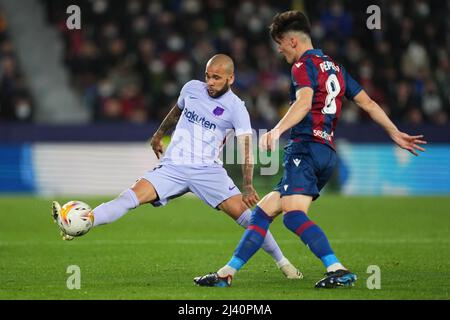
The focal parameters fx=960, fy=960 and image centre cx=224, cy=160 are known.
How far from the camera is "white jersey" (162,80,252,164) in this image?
8852 mm

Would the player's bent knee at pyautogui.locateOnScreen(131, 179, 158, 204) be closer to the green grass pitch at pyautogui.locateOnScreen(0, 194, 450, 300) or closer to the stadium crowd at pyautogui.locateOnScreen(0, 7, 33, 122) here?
the green grass pitch at pyautogui.locateOnScreen(0, 194, 450, 300)

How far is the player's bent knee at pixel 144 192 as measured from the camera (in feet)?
28.3

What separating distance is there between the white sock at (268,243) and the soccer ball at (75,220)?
4.65 ft

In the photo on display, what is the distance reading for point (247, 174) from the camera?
8.49 m

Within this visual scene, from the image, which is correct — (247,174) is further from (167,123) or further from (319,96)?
(167,123)

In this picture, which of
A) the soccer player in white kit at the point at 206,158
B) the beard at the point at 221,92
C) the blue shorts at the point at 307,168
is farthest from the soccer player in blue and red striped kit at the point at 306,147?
the beard at the point at 221,92

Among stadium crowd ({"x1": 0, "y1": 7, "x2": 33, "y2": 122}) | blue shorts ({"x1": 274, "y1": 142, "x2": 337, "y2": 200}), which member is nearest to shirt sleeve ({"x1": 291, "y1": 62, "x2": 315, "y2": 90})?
blue shorts ({"x1": 274, "y1": 142, "x2": 337, "y2": 200})

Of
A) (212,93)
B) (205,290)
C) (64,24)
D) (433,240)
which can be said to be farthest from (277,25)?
(64,24)

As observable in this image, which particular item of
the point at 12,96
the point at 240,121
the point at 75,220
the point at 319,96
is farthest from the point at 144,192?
the point at 12,96

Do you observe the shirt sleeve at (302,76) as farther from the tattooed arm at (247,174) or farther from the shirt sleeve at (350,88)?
the tattooed arm at (247,174)

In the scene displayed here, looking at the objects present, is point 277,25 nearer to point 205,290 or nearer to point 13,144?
point 205,290

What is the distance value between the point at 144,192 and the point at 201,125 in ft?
2.78

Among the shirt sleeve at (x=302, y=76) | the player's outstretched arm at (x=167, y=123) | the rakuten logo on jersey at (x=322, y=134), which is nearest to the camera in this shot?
the shirt sleeve at (x=302, y=76)
